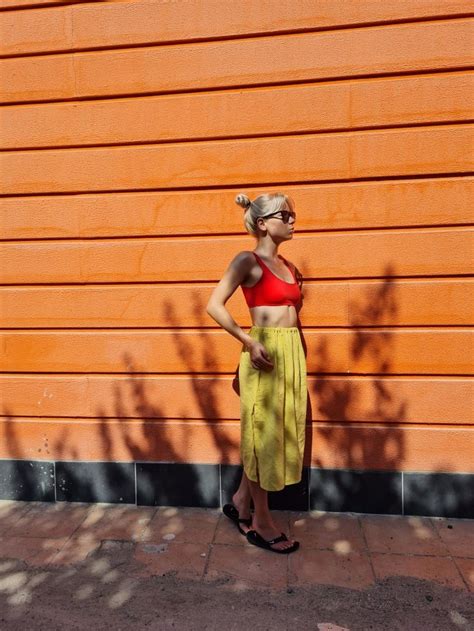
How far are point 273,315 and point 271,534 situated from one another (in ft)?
4.62

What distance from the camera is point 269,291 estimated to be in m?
3.16

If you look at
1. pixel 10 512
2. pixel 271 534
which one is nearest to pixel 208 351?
pixel 271 534

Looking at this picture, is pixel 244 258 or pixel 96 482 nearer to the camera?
pixel 244 258

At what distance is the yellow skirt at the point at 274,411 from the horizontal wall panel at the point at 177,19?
2.14 metres

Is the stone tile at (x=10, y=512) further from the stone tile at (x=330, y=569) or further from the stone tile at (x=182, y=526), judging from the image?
the stone tile at (x=330, y=569)

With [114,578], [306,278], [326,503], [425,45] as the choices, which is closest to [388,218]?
[306,278]

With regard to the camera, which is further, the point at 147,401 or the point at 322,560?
the point at 147,401

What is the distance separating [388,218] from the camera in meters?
3.61

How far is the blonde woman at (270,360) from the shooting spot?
3156mm

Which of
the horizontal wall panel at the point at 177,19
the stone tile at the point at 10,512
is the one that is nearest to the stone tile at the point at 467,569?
the stone tile at the point at 10,512

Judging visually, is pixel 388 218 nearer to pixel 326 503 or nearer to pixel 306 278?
pixel 306 278

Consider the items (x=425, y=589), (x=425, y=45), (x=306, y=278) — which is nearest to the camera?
(x=425, y=589)

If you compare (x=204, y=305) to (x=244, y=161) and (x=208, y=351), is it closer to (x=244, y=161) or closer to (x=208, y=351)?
(x=208, y=351)

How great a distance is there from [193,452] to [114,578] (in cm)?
109
